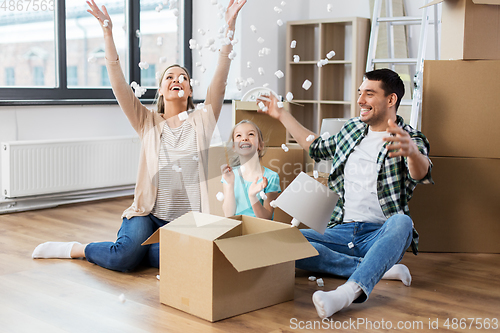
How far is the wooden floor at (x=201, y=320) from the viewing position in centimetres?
160

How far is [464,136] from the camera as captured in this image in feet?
8.20

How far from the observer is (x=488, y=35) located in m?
2.47

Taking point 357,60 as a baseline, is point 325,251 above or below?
below

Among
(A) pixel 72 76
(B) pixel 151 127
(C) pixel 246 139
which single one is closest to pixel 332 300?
(C) pixel 246 139

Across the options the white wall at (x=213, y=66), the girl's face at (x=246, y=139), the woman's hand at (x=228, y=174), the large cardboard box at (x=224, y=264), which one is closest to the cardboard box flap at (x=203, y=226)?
the large cardboard box at (x=224, y=264)

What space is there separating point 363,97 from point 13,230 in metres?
2.00

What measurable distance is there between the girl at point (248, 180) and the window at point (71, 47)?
136 cm

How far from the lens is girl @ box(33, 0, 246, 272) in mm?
2129

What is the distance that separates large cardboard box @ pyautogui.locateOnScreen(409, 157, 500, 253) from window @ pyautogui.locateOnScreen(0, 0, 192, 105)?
1845 millimetres

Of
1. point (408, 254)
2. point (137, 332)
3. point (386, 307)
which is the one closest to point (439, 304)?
point (386, 307)

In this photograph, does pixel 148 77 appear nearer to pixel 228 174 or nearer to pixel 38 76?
pixel 38 76

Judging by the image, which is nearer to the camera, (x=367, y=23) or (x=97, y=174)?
(x=97, y=174)

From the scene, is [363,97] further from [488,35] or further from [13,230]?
[13,230]

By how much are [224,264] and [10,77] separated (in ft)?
8.99
